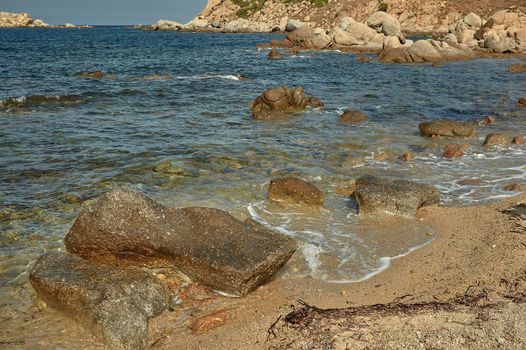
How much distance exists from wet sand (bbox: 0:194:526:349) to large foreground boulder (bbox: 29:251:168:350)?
148 mm

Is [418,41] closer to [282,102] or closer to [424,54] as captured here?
Answer: [424,54]

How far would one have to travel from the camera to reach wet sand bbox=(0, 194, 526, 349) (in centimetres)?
570

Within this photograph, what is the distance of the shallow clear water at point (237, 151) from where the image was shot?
869 cm

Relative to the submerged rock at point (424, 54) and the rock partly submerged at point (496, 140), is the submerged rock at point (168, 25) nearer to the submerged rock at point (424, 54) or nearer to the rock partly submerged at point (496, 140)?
the submerged rock at point (424, 54)

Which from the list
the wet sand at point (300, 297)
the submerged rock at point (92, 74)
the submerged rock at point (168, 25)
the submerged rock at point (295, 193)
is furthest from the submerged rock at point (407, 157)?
the submerged rock at point (168, 25)

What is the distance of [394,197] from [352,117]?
9248 mm

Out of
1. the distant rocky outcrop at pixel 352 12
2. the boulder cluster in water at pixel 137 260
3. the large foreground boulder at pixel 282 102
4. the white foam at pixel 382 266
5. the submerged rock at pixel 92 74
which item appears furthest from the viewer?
the distant rocky outcrop at pixel 352 12

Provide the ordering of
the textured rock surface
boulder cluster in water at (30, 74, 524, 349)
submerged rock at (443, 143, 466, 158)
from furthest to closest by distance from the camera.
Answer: the textured rock surface, submerged rock at (443, 143, 466, 158), boulder cluster in water at (30, 74, 524, 349)

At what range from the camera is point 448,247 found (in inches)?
314

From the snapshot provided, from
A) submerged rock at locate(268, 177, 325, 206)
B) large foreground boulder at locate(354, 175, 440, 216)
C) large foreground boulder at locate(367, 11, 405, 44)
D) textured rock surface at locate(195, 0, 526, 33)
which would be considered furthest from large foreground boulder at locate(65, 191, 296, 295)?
textured rock surface at locate(195, 0, 526, 33)

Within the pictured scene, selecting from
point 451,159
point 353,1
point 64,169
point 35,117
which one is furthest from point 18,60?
point 353,1

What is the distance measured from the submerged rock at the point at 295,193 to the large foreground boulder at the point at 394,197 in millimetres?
810

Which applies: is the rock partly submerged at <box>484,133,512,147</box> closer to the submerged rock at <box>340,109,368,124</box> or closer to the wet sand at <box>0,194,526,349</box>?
the submerged rock at <box>340,109,368,124</box>

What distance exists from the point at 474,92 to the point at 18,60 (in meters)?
35.2
